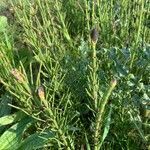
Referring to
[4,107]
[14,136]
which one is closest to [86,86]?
[14,136]

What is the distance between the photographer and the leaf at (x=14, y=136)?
1856 mm

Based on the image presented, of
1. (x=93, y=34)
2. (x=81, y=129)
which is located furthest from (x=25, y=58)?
(x=93, y=34)

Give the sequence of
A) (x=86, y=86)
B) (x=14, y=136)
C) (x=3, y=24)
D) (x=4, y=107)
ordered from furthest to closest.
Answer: (x=3, y=24), (x=4, y=107), (x=14, y=136), (x=86, y=86)

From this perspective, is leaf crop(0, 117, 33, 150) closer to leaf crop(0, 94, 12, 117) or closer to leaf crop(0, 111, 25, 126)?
leaf crop(0, 111, 25, 126)

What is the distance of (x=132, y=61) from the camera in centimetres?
150

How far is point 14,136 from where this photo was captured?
74.6 inches

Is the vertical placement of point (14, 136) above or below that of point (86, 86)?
below

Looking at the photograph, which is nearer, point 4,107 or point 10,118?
point 10,118

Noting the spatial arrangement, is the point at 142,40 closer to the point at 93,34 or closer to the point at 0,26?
the point at 93,34

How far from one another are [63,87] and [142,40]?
0.41m

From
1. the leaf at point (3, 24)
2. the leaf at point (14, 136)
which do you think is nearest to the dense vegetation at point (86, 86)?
the leaf at point (14, 136)

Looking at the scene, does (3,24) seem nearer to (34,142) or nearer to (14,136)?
(14,136)

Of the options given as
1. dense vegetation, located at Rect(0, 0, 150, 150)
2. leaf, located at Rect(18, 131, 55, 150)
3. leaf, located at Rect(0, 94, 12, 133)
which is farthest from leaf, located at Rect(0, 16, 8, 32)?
leaf, located at Rect(18, 131, 55, 150)

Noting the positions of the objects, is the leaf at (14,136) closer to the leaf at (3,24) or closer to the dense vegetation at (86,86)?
the dense vegetation at (86,86)
